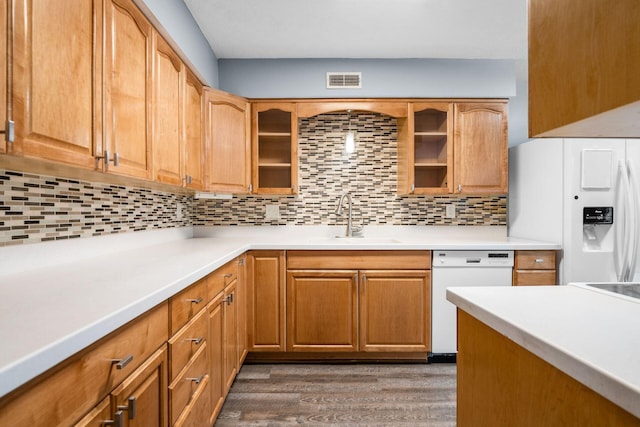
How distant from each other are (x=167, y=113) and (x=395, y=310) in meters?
1.97

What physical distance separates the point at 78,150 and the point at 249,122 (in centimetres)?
175

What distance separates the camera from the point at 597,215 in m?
2.35

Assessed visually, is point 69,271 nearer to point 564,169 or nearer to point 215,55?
point 215,55

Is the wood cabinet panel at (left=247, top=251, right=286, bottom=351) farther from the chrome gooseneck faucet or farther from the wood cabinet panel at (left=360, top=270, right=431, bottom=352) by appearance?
the chrome gooseneck faucet

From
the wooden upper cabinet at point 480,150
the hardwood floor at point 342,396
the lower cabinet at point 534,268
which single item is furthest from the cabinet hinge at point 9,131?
the lower cabinet at point 534,268

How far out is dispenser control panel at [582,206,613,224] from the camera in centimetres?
233

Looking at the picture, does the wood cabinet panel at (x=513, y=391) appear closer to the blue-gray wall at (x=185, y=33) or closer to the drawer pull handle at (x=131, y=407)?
the drawer pull handle at (x=131, y=407)

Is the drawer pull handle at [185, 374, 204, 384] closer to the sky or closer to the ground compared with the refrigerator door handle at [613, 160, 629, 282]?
closer to the ground

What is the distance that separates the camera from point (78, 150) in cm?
122

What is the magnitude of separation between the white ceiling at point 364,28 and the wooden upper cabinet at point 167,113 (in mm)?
526

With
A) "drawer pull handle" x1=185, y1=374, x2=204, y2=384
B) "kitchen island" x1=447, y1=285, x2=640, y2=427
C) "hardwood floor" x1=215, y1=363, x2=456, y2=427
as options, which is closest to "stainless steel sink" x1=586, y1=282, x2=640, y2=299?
"kitchen island" x1=447, y1=285, x2=640, y2=427

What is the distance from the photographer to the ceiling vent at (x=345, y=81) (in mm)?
2959

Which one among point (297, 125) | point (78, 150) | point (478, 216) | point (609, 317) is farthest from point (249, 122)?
point (609, 317)

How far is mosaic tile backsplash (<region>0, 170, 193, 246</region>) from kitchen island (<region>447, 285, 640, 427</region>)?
61.7 inches
